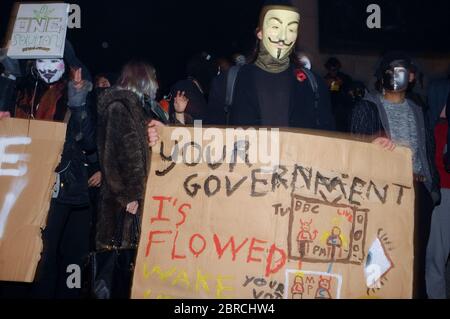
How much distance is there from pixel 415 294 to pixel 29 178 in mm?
2435

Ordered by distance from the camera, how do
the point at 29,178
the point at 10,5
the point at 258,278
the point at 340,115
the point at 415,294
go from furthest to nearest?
the point at 10,5, the point at 340,115, the point at 415,294, the point at 29,178, the point at 258,278

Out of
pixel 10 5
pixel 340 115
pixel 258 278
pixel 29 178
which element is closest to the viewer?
pixel 258 278

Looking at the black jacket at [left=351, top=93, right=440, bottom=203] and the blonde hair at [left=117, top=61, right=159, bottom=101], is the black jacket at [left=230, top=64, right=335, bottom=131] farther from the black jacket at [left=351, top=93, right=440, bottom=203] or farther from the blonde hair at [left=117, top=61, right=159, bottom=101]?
the blonde hair at [left=117, top=61, right=159, bottom=101]

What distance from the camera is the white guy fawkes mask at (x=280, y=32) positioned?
12.5 ft

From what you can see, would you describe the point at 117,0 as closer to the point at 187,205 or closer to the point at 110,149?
the point at 110,149

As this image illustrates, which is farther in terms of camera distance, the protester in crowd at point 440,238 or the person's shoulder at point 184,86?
the person's shoulder at point 184,86

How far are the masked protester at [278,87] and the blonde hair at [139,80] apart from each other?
575 mm

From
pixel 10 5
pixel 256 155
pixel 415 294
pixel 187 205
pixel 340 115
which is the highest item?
pixel 10 5

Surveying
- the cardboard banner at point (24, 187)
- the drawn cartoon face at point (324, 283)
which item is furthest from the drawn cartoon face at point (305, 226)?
the cardboard banner at point (24, 187)

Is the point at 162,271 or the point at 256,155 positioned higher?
the point at 256,155

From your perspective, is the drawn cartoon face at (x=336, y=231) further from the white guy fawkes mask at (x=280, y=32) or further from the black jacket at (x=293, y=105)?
the white guy fawkes mask at (x=280, y=32)

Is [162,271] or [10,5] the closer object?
[162,271]

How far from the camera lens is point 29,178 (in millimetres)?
3807

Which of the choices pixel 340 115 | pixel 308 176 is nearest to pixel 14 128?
pixel 308 176
